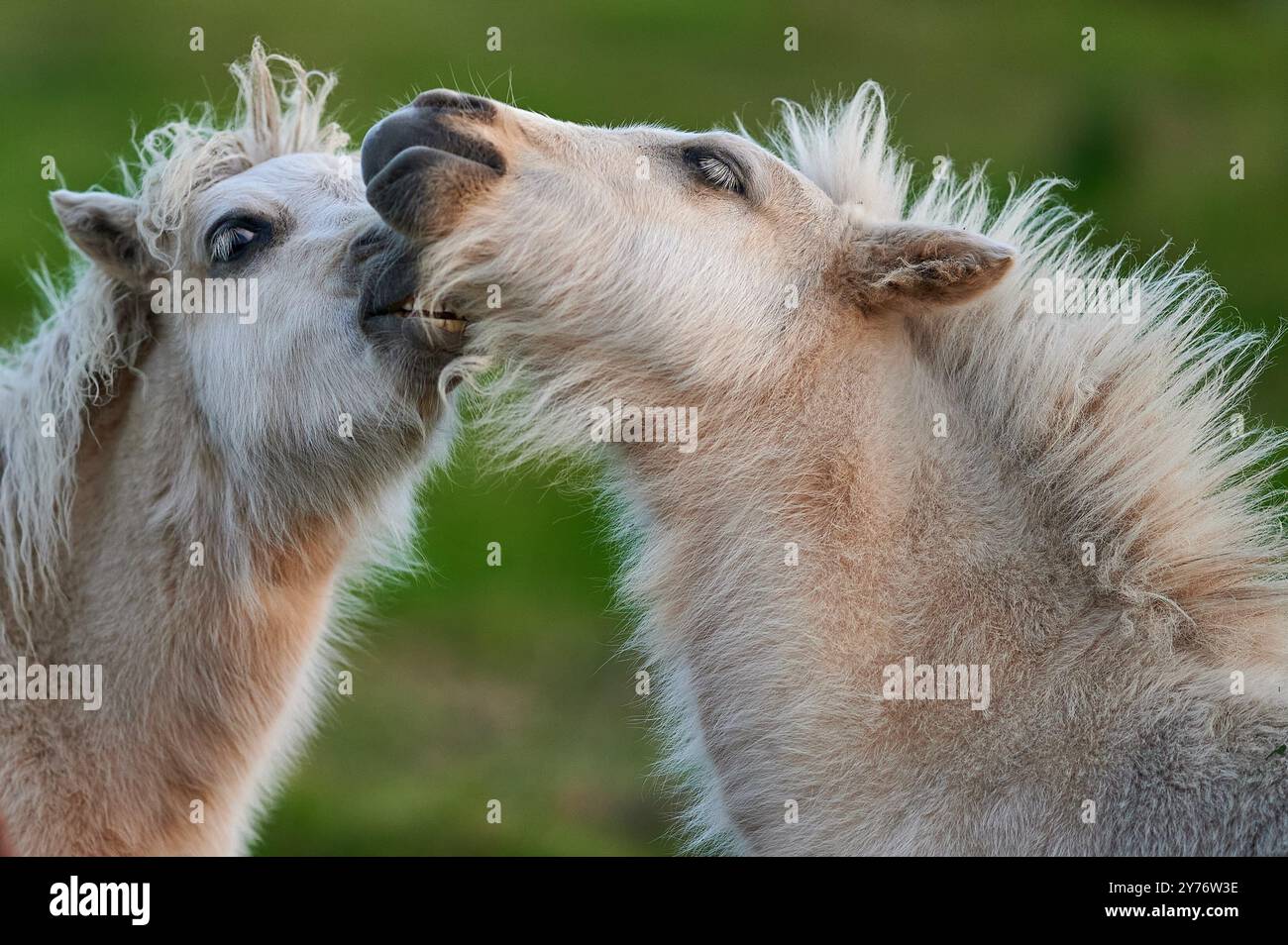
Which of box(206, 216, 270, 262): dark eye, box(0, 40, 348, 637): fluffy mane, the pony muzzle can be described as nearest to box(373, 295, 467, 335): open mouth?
the pony muzzle

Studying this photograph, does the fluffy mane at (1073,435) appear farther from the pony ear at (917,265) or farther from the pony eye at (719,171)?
the pony eye at (719,171)

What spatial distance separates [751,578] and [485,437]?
1.05 m

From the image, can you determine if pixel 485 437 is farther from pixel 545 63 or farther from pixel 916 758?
pixel 545 63

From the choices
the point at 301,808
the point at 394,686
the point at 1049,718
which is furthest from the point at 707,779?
the point at 394,686

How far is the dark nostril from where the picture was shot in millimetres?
3719

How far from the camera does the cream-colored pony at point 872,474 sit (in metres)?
3.45

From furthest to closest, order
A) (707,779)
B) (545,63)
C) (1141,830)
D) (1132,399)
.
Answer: (545,63) → (707,779) → (1132,399) → (1141,830)

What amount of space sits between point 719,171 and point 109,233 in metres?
2.29

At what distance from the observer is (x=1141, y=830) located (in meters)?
3.25

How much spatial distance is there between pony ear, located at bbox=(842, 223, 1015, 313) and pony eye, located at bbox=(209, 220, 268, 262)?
2.04m

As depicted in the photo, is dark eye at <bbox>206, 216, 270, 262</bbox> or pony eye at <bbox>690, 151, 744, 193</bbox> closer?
pony eye at <bbox>690, 151, 744, 193</bbox>

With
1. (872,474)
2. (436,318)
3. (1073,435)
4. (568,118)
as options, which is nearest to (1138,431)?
(1073,435)

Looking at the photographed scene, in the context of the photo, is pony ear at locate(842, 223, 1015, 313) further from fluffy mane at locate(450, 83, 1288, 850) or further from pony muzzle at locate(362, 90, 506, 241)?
pony muzzle at locate(362, 90, 506, 241)

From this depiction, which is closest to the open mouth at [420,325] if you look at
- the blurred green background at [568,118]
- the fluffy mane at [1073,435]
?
the fluffy mane at [1073,435]
